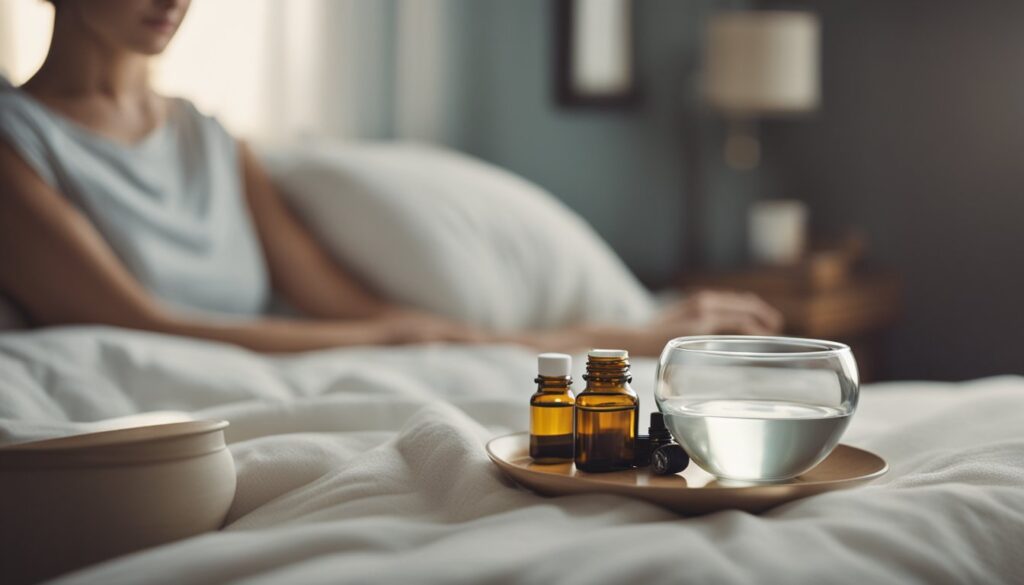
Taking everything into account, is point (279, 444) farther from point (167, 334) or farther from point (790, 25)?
point (790, 25)

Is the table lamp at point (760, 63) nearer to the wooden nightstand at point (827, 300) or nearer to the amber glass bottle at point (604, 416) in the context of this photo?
the wooden nightstand at point (827, 300)

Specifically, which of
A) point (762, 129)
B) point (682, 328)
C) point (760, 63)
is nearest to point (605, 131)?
point (760, 63)

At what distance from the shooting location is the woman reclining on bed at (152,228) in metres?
1.00

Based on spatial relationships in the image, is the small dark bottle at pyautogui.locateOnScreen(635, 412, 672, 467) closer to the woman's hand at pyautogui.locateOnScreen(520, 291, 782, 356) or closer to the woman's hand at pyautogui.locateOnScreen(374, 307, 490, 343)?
the woman's hand at pyautogui.locateOnScreen(520, 291, 782, 356)

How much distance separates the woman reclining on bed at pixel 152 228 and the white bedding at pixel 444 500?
159 mm

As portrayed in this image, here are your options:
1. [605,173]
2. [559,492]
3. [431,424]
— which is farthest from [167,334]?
[605,173]

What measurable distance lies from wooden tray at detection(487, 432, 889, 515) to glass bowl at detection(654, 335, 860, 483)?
2 centimetres

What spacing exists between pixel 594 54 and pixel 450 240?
1573 mm

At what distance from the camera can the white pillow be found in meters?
1.66

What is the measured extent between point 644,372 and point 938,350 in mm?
2526

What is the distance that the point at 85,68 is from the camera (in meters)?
0.98

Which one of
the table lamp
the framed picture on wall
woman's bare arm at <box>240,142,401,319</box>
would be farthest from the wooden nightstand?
woman's bare arm at <box>240,142,401,319</box>

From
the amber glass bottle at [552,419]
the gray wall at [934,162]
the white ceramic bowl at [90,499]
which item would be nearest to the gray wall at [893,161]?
the gray wall at [934,162]

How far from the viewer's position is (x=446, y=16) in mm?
2662
